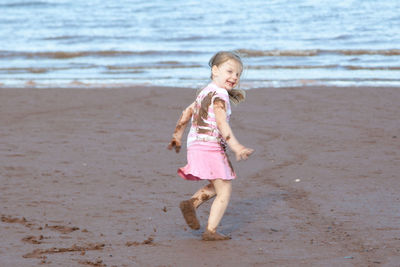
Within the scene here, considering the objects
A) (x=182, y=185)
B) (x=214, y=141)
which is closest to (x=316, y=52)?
(x=182, y=185)

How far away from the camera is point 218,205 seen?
14.6ft

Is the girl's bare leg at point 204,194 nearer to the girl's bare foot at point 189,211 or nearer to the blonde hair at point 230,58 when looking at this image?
the girl's bare foot at point 189,211

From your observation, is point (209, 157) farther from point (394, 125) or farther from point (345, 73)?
point (345, 73)

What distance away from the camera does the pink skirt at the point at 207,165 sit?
14.5 ft

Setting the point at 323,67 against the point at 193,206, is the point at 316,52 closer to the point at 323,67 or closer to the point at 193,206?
A: the point at 323,67

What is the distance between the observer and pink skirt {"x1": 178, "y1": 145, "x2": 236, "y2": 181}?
4406 millimetres

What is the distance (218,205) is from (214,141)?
0.38 m

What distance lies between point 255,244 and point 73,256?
1080 mm

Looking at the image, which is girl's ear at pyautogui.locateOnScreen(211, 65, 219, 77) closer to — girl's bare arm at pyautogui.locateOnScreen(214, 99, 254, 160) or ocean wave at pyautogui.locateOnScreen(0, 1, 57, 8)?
girl's bare arm at pyautogui.locateOnScreen(214, 99, 254, 160)

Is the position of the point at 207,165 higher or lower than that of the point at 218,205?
higher

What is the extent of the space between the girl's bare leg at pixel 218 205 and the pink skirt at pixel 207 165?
0.06 meters

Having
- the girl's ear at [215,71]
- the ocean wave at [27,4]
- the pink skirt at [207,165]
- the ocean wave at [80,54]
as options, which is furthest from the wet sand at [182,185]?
the ocean wave at [27,4]

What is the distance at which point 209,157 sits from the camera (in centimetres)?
444

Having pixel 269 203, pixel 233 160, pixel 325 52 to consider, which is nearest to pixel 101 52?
pixel 325 52
